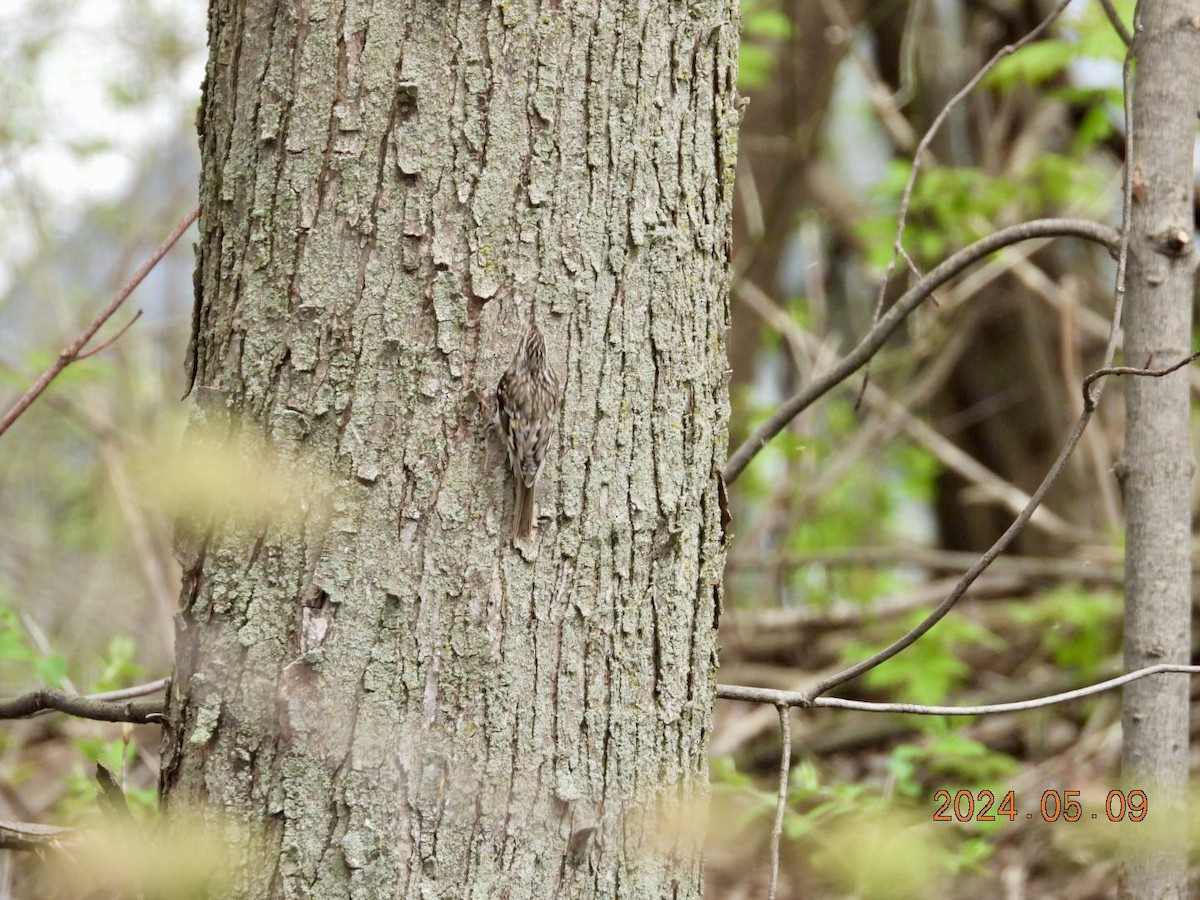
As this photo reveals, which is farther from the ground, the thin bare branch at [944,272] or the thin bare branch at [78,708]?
the thin bare branch at [944,272]

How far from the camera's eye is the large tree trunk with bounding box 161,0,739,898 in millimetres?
1563

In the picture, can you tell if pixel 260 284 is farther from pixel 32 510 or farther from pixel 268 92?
pixel 32 510

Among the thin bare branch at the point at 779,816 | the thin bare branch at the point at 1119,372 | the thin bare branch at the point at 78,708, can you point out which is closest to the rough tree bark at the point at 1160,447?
the thin bare branch at the point at 1119,372

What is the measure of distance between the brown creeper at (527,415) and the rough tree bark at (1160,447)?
130 cm

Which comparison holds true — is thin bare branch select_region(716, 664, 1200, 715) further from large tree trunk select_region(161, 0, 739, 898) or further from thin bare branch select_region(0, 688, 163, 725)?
thin bare branch select_region(0, 688, 163, 725)

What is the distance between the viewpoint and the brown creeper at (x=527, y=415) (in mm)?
1560

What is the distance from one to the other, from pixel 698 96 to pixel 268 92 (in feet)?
2.09

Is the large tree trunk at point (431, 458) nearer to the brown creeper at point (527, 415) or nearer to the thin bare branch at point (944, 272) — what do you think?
the brown creeper at point (527, 415)

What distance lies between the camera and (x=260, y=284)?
1631 millimetres

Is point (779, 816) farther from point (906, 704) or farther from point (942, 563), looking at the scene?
point (942, 563)

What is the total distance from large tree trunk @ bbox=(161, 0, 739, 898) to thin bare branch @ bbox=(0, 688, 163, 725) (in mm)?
151
